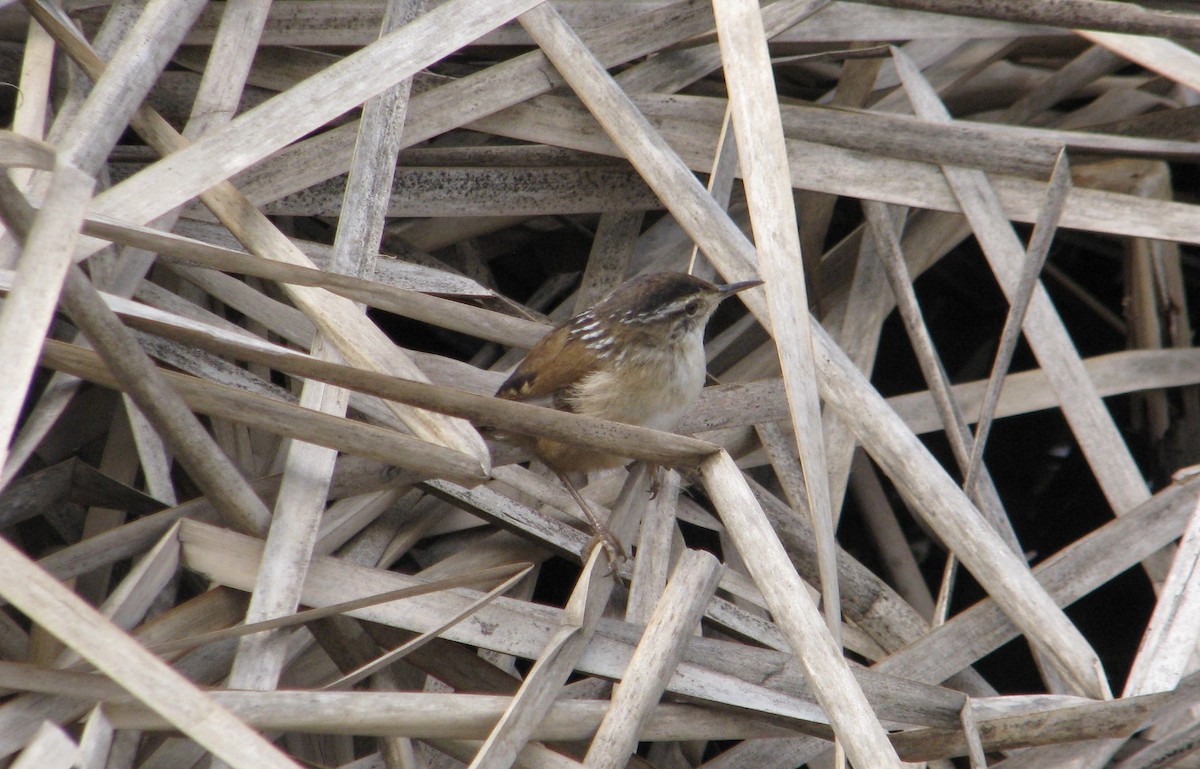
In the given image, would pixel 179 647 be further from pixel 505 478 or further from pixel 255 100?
pixel 255 100

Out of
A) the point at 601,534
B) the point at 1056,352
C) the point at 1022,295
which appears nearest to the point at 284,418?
the point at 601,534

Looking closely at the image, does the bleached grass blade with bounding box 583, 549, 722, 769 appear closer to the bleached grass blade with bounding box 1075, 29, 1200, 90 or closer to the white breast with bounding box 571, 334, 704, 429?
the white breast with bounding box 571, 334, 704, 429

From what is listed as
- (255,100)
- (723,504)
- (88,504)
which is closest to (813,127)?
(723,504)

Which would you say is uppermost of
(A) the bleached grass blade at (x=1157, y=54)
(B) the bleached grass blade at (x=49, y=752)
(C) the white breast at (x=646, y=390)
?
(A) the bleached grass blade at (x=1157, y=54)

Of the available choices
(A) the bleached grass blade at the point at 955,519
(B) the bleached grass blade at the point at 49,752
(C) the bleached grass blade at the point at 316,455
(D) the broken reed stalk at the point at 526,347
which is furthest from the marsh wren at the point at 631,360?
(B) the bleached grass blade at the point at 49,752

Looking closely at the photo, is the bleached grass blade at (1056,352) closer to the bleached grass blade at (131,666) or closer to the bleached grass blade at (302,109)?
the bleached grass blade at (302,109)

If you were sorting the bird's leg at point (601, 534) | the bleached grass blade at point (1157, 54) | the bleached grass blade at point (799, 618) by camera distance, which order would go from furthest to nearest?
the bleached grass blade at point (1157, 54)
the bird's leg at point (601, 534)
the bleached grass blade at point (799, 618)

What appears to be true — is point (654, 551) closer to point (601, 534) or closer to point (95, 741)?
point (601, 534)
